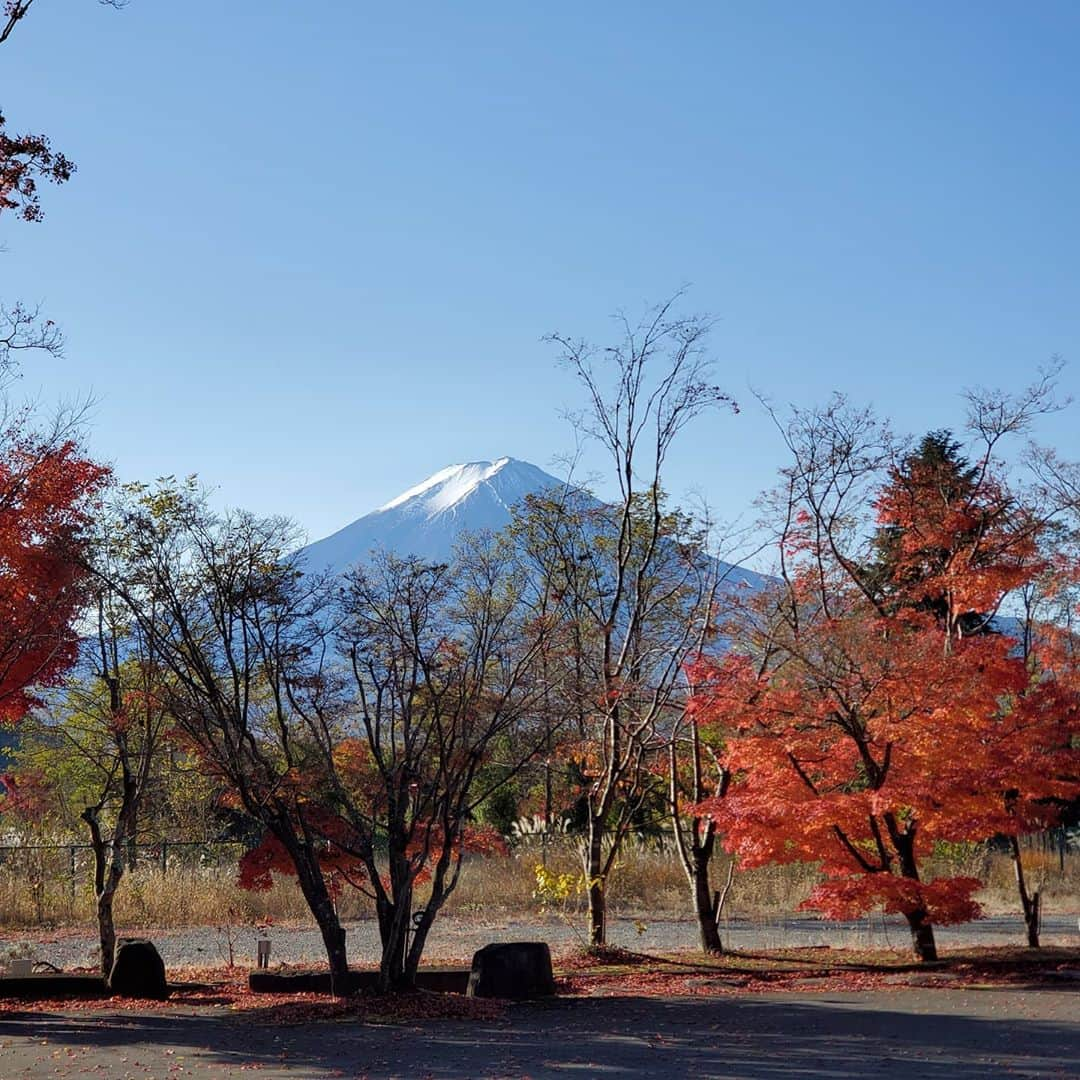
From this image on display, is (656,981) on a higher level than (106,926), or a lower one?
lower

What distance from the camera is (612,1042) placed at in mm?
10594

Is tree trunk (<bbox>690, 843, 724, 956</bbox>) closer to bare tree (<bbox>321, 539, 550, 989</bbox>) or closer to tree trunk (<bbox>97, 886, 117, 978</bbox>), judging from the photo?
bare tree (<bbox>321, 539, 550, 989</bbox>)

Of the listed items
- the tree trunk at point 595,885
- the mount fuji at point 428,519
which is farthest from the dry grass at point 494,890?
the mount fuji at point 428,519

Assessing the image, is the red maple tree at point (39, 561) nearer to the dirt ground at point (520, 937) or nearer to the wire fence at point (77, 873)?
the dirt ground at point (520, 937)

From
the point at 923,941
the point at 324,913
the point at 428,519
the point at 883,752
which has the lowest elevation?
the point at 923,941

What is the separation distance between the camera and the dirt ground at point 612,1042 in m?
9.27

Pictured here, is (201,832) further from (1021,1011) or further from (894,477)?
(1021,1011)

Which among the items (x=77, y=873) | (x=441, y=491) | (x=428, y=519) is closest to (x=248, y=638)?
(x=77, y=873)

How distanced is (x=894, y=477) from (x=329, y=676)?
989 centimetres

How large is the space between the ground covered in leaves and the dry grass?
5.37 meters

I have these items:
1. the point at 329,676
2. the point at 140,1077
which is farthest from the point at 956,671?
the point at 140,1077

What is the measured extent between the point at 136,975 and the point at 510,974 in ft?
13.6

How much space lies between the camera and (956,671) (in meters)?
15.0

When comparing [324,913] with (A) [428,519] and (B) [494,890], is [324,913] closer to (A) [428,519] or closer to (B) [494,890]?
(B) [494,890]
